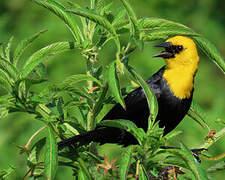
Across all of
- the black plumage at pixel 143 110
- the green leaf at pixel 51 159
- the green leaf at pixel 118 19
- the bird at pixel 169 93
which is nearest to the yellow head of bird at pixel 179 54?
the bird at pixel 169 93

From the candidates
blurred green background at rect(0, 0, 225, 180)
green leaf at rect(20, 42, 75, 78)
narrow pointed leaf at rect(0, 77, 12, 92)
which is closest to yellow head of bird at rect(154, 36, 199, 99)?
blurred green background at rect(0, 0, 225, 180)

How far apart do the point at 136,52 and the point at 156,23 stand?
3.84 m

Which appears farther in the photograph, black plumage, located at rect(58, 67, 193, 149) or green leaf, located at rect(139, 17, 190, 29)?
black plumage, located at rect(58, 67, 193, 149)

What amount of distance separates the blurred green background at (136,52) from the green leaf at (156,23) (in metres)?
2.30

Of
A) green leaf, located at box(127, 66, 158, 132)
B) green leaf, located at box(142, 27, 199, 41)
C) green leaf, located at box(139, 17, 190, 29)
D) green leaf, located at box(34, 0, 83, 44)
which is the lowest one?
green leaf, located at box(127, 66, 158, 132)

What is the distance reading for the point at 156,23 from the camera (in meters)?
2.04

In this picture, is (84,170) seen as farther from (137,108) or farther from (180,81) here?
(180,81)

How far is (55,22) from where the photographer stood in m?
5.87

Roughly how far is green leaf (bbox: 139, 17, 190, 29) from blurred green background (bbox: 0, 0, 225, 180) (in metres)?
2.30

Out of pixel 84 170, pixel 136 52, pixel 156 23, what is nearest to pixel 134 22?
pixel 156 23

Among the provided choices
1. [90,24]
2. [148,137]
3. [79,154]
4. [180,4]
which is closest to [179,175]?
[148,137]

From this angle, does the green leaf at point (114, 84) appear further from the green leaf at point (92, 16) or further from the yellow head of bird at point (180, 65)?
the yellow head of bird at point (180, 65)

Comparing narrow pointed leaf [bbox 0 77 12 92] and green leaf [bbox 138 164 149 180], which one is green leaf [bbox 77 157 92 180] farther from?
narrow pointed leaf [bbox 0 77 12 92]

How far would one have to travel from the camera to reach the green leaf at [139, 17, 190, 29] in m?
2.03
